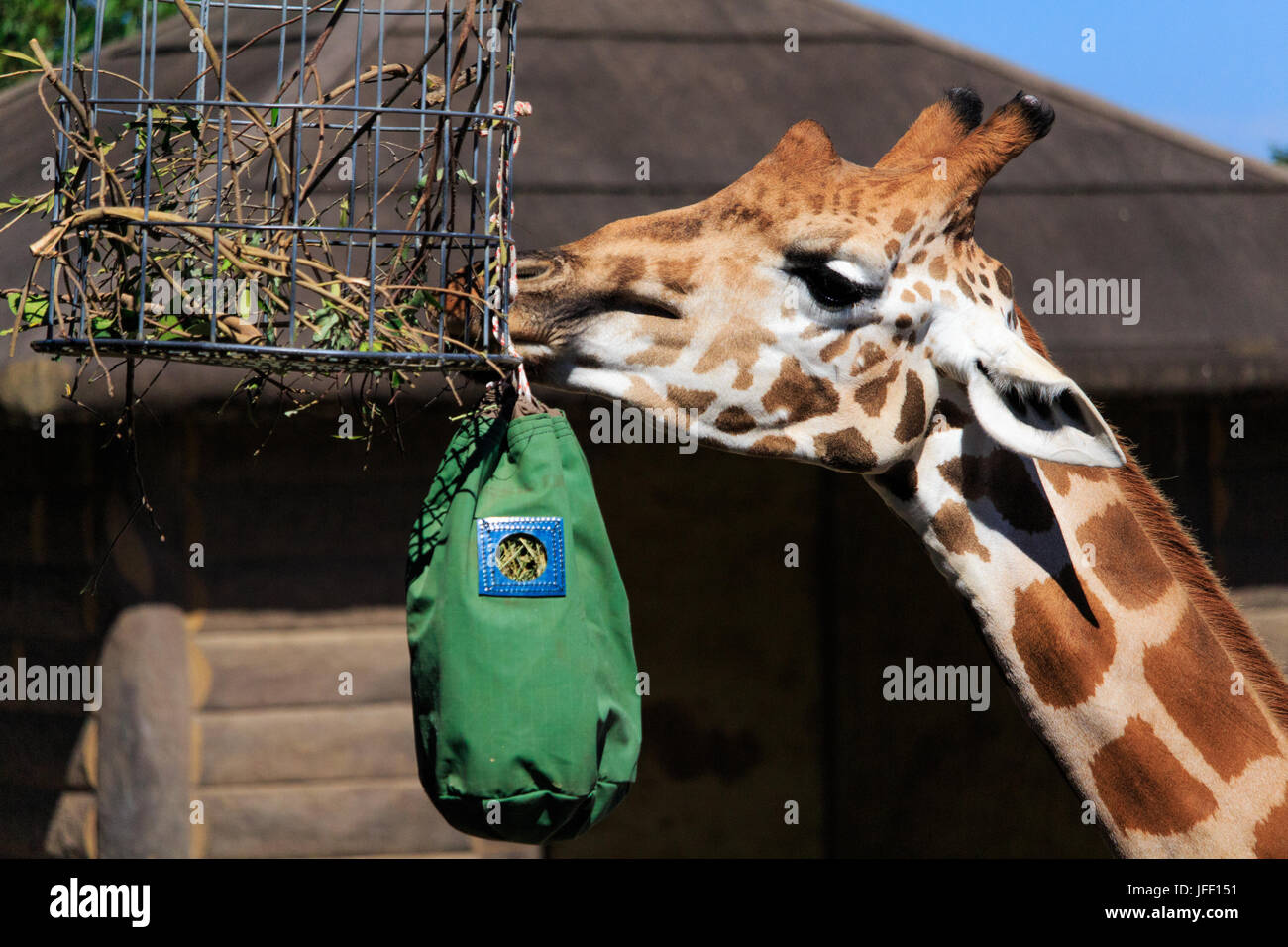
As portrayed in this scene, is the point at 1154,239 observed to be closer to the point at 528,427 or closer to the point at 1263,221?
the point at 1263,221

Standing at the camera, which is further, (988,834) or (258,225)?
(988,834)

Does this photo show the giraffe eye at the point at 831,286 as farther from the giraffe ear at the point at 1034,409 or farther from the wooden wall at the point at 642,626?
the wooden wall at the point at 642,626

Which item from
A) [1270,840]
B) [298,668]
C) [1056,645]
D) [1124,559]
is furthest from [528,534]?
[298,668]

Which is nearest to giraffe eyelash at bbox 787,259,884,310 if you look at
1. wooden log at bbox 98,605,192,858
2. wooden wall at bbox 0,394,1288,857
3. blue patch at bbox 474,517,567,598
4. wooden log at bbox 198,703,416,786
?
blue patch at bbox 474,517,567,598

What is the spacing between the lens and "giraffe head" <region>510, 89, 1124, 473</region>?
230 centimetres

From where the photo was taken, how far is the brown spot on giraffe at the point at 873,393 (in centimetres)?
231

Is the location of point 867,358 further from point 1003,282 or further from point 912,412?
point 1003,282

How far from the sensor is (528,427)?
6.40ft

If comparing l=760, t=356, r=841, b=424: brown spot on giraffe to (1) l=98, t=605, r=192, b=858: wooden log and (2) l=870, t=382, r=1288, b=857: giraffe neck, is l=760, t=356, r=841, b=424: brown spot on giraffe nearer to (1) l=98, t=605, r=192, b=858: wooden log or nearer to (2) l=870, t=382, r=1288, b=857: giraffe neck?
(2) l=870, t=382, r=1288, b=857: giraffe neck

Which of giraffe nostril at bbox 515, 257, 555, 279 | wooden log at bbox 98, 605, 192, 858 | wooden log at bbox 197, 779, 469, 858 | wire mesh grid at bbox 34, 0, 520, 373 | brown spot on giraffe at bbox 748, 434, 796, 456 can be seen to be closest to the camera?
wire mesh grid at bbox 34, 0, 520, 373

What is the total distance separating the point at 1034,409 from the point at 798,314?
0.45 metres

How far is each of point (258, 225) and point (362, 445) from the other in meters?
2.80

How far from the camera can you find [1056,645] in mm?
2303
